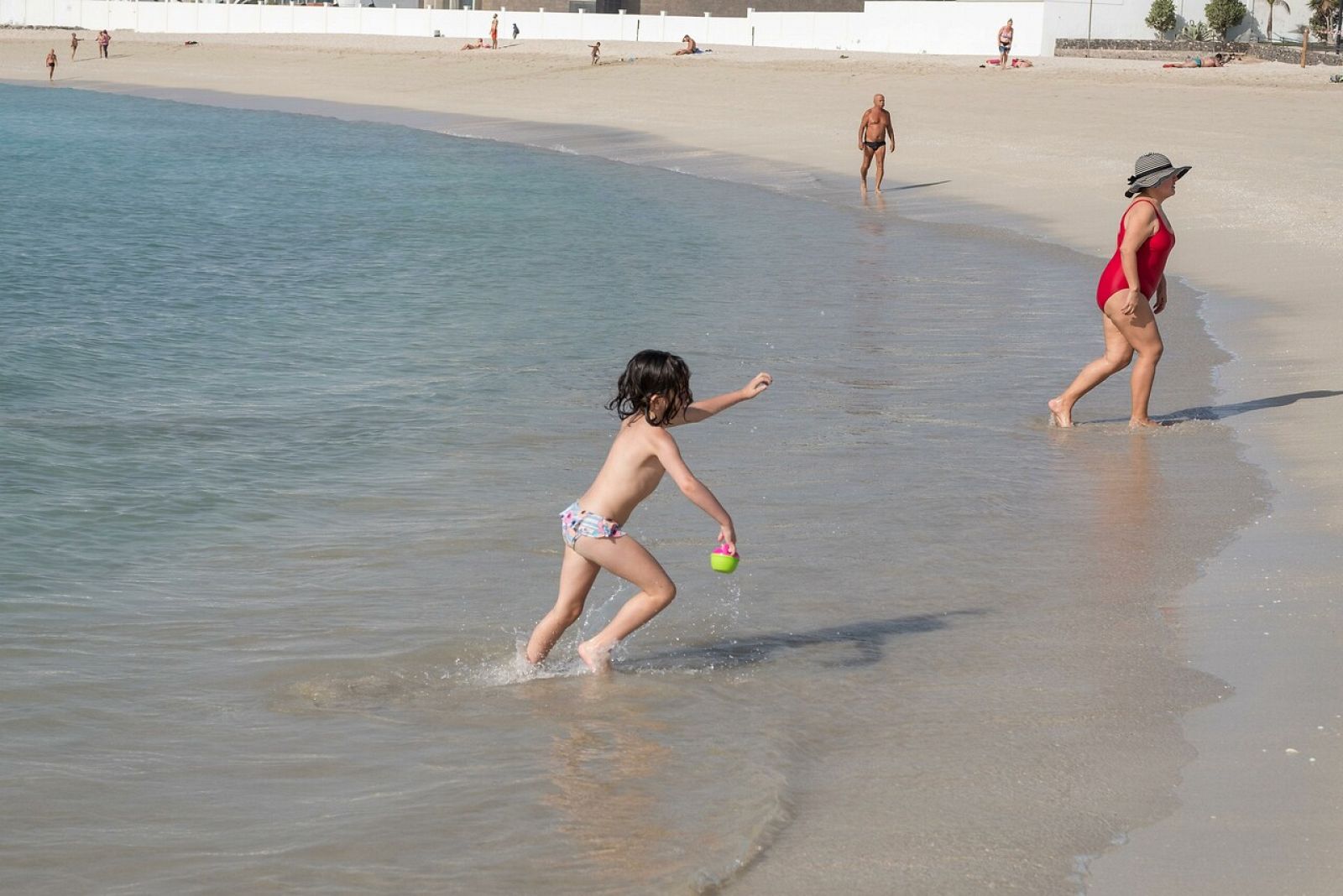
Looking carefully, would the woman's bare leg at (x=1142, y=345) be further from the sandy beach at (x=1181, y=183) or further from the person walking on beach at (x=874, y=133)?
the person walking on beach at (x=874, y=133)

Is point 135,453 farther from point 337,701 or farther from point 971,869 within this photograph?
point 971,869

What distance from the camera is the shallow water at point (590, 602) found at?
471cm

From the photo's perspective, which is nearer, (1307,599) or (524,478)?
(1307,599)

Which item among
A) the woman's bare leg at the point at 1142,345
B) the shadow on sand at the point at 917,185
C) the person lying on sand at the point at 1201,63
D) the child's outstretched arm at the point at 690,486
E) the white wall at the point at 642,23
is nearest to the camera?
the child's outstretched arm at the point at 690,486

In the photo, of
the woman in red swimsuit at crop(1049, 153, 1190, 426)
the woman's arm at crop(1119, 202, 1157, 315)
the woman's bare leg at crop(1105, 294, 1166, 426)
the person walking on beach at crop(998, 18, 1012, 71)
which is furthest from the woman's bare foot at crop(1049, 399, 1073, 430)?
the person walking on beach at crop(998, 18, 1012, 71)

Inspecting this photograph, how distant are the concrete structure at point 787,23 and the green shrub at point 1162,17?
626 millimetres

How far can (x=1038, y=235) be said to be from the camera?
19516mm

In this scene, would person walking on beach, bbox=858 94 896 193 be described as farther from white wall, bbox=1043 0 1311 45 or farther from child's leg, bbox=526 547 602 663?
white wall, bbox=1043 0 1311 45

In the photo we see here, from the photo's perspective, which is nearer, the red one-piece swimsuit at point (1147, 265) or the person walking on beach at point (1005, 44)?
the red one-piece swimsuit at point (1147, 265)

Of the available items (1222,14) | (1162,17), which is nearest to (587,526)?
(1162,17)

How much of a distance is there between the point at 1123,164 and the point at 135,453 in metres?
18.3

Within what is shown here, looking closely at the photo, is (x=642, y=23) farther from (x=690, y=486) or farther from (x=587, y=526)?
(x=690, y=486)

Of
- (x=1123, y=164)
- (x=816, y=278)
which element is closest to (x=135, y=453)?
(x=816, y=278)

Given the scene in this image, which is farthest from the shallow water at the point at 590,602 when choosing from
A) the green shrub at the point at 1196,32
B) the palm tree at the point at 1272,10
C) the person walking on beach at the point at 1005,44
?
the palm tree at the point at 1272,10
